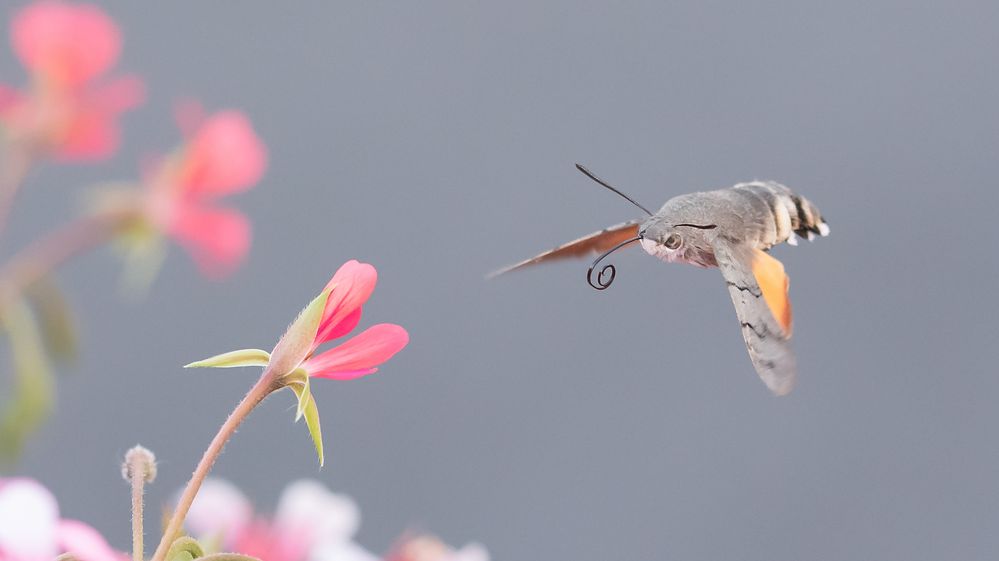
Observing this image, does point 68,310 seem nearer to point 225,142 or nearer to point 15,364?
point 15,364

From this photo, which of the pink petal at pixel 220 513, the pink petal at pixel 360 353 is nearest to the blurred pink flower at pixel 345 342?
the pink petal at pixel 360 353

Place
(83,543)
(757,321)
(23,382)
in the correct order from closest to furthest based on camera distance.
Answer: (83,543), (757,321), (23,382)

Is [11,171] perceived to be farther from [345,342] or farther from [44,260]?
[345,342]

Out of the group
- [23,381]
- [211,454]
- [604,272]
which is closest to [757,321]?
[604,272]

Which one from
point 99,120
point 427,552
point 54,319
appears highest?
point 99,120

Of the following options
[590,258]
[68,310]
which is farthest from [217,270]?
[590,258]

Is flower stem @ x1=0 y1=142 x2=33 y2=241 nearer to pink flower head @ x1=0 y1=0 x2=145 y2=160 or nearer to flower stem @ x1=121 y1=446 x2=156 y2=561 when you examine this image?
pink flower head @ x1=0 y1=0 x2=145 y2=160
